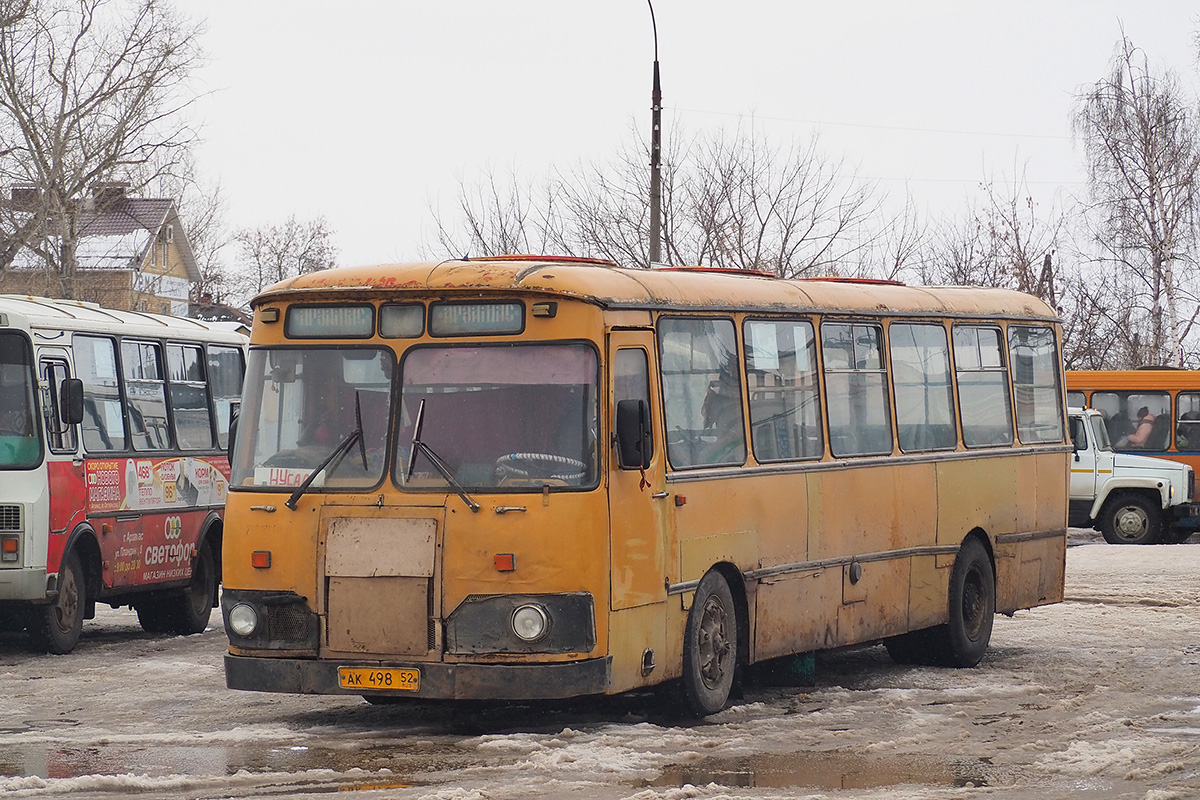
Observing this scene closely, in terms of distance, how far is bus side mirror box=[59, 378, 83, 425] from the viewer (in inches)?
578

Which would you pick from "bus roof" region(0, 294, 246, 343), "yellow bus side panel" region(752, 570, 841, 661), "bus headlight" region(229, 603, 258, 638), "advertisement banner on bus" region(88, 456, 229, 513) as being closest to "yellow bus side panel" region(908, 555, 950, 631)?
"yellow bus side panel" region(752, 570, 841, 661)

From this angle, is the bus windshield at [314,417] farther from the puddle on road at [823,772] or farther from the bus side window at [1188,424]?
the bus side window at [1188,424]

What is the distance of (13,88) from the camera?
42156 mm

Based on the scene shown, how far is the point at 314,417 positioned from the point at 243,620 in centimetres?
116

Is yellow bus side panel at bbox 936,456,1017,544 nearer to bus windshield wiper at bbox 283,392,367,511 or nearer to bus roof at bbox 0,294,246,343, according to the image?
bus windshield wiper at bbox 283,392,367,511

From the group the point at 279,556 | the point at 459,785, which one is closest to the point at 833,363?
the point at 279,556

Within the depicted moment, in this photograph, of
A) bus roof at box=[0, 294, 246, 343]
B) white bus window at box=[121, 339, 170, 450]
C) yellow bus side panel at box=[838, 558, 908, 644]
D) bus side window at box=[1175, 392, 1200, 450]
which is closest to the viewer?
yellow bus side panel at box=[838, 558, 908, 644]

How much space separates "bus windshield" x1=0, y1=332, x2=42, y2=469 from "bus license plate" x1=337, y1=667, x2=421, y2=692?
5.73 m

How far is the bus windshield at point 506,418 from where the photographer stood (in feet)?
32.0

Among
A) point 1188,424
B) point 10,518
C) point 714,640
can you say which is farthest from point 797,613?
point 1188,424

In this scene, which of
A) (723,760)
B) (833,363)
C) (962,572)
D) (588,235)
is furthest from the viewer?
(588,235)

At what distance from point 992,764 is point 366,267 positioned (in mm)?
4311

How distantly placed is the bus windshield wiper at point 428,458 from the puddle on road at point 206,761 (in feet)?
4.42

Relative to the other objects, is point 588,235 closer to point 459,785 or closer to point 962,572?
point 962,572
